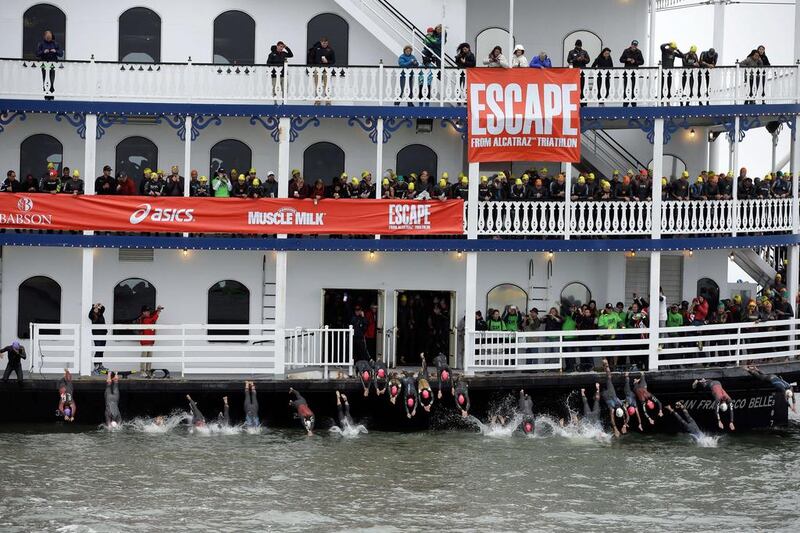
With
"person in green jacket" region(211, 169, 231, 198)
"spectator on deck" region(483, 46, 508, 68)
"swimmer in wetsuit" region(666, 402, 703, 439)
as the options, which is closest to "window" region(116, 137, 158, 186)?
"person in green jacket" region(211, 169, 231, 198)

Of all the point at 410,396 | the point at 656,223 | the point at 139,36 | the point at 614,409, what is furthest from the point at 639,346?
the point at 139,36

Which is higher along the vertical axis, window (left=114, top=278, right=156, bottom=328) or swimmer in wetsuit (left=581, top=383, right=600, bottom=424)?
window (left=114, top=278, right=156, bottom=328)

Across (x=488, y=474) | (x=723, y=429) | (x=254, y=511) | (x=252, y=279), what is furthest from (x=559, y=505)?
(x=252, y=279)

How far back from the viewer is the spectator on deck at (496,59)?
39312 mm

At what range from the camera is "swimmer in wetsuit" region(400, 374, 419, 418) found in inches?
1455

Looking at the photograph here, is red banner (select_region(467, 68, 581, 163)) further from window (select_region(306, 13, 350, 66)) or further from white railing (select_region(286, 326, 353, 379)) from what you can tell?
white railing (select_region(286, 326, 353, 379))

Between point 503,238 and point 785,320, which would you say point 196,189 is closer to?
point 503,238

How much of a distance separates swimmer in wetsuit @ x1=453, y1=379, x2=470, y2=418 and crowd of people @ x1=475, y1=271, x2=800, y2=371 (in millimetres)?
2686

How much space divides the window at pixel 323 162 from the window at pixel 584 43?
587 cm

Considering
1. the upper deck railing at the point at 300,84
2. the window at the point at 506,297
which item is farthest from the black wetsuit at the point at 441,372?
the upper deck railing at the point at 300,84

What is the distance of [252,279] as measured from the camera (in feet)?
135

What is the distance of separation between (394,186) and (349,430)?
6.12 m

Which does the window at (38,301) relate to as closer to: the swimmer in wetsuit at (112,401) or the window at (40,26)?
the swimmer in wetsuit at (112,401)

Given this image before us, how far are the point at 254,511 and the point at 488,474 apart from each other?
17.4ft
